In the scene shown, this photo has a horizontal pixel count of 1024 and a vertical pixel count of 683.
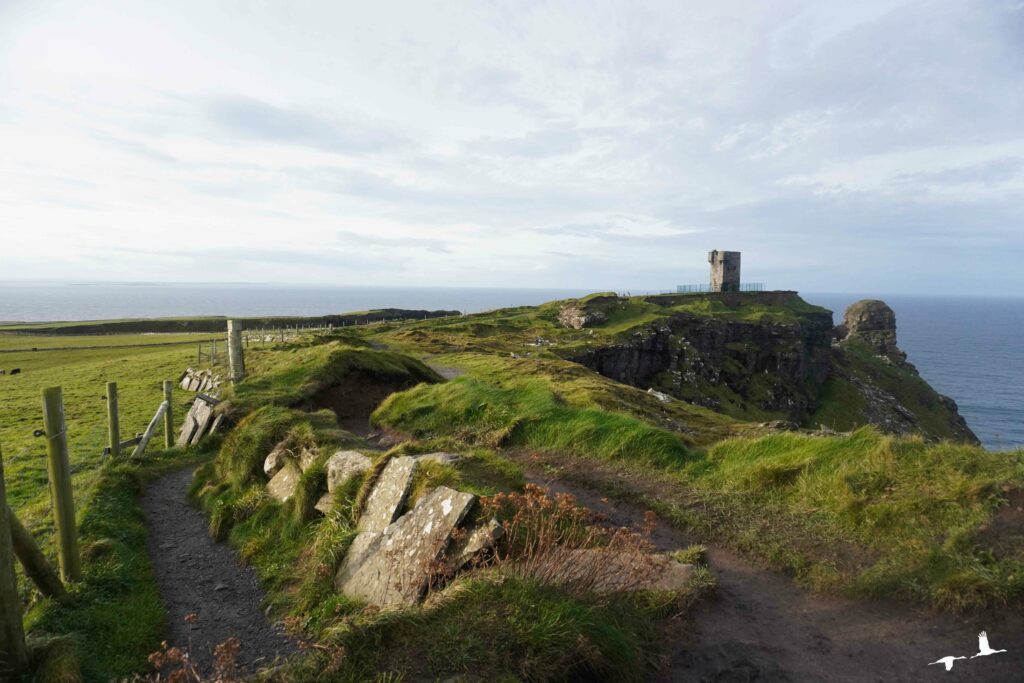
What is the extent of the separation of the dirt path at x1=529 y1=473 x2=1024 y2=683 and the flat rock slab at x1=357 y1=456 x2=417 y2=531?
4748 millimetres

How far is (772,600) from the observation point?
25.8ft

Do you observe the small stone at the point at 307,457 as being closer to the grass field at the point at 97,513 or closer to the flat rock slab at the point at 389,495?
the flat rock slab at the point at 389,495

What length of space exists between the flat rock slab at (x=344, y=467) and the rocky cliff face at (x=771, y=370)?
Result: 1800 inches

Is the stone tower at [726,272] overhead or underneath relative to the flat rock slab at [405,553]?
overhead

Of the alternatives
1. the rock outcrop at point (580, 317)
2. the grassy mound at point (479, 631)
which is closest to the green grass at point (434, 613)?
the grassy mound at point (479, 631)

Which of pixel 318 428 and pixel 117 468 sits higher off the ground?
pixel 318 428

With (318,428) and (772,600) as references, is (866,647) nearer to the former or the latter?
(772,600)

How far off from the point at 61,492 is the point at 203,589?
110 inches

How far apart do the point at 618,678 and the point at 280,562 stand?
6.86 m

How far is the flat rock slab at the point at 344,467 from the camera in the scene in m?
10.9

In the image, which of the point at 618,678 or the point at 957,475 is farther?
the point at 957,475

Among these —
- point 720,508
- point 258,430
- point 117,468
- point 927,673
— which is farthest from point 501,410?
point 927,673

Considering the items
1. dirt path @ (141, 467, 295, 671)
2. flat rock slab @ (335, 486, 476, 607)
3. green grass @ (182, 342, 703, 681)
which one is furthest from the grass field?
flat rock slab @ (335, 486, 476, 607)

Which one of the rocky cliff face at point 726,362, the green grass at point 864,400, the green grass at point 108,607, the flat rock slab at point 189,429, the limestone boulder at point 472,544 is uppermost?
the limestone boulder at point 472,544
